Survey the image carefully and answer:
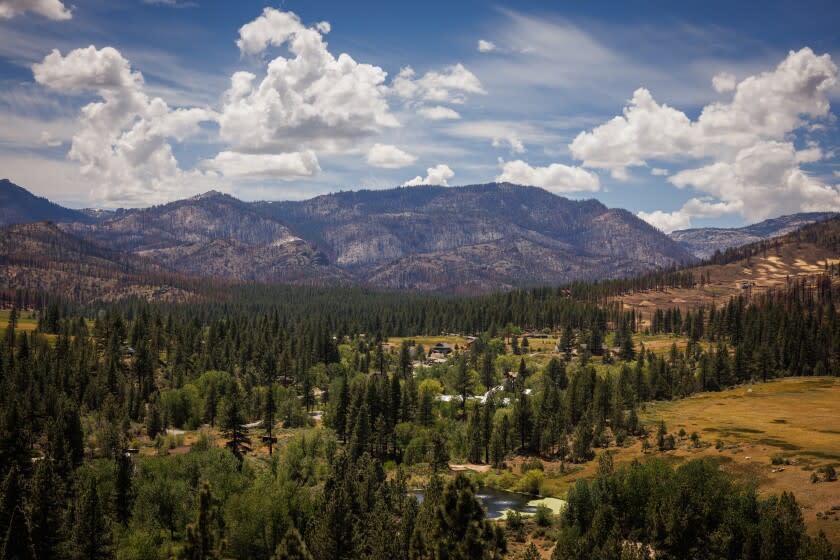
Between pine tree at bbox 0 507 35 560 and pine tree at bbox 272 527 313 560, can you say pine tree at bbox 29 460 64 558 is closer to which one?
pine tree at bbox 0 507 35 560

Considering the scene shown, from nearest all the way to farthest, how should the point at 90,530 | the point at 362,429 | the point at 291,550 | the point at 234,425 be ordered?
the point at 291,550 < the point at 90,530 < the point at 234,425 < the point at 362,429

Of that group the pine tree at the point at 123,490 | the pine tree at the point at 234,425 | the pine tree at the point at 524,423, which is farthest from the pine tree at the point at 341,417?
the pine tree at the point at 123,490

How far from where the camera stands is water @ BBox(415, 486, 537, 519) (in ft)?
313

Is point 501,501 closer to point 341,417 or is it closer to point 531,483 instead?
point 531,483

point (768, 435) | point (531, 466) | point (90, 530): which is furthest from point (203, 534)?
point (768, 435)

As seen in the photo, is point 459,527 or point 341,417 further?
point 341,417

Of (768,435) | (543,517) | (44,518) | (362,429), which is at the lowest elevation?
(543,517)

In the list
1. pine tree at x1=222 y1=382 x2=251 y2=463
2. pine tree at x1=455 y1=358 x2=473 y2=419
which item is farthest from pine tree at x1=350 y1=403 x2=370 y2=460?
pine tree at x1=455 y1=358 x2=473 y2=419

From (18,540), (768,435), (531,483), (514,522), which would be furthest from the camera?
(531,483)

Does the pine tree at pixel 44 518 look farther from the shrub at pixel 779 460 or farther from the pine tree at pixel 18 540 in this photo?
the shrub at pixel 779 460

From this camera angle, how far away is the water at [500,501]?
9525 cm

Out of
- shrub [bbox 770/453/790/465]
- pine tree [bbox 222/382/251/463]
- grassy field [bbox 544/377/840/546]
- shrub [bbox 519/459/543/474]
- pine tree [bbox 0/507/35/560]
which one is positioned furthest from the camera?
shrub [bbox 519/459/543/474]

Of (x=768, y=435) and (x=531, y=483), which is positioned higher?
Result: (x=768, y=435)

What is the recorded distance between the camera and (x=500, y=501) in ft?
338
